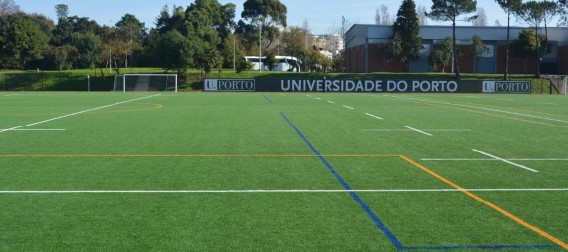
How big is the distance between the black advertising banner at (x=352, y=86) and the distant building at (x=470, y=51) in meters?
22.5

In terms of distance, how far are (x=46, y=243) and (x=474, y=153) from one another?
8.45 metres

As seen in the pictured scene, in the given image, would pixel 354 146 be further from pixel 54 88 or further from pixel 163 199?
pixel 54 88

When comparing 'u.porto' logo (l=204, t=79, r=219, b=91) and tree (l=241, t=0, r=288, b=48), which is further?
tree (l=241, t=0, r=288, b=48)

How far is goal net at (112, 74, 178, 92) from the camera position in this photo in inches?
1975

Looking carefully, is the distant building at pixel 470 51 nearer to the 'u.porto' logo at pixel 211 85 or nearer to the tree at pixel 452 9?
the tree at pixel 452 9

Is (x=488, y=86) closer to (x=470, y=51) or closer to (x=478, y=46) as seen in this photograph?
(x=478, y=46)

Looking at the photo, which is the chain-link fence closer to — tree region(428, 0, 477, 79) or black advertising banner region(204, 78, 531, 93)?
black advertising banner region(204, 78, 531, 93)

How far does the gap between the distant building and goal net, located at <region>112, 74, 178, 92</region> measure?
31.8 metres

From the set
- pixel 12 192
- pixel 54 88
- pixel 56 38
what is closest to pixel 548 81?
pixel 54 88

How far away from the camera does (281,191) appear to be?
7.46 metres

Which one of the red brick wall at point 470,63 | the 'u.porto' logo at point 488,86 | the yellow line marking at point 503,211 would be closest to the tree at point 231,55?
the red brick wall at point 470,63

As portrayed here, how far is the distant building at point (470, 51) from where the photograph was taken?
239ft

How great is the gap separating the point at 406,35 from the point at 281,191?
6368 centimetres

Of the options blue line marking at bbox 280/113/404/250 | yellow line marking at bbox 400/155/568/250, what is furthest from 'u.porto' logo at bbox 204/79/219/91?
yellow line marking at bbox 400/155/568/250
